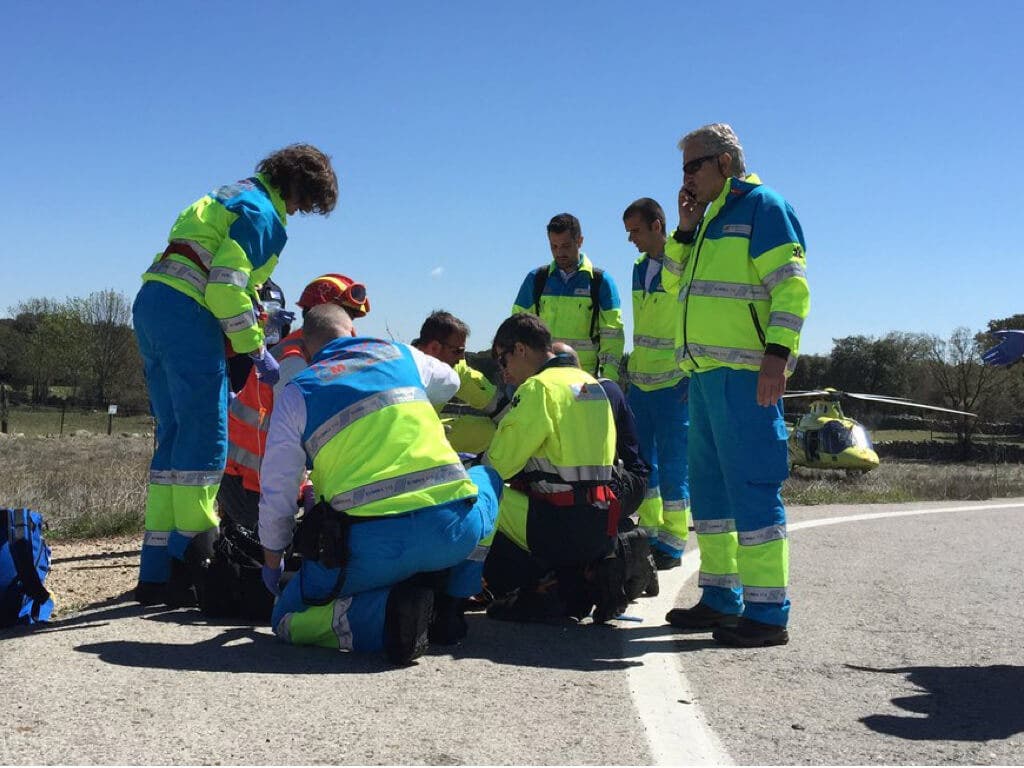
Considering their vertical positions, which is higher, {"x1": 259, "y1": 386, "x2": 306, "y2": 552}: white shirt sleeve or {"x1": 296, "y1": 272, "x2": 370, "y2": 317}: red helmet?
{"x1": 296, "y1": 272, "x2": 370, "y2": 317}: red helmet

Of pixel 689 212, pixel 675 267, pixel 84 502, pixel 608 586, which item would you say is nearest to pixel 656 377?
pixel 675 267

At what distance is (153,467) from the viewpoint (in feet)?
16.3

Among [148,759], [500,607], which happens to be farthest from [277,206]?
[148,759]

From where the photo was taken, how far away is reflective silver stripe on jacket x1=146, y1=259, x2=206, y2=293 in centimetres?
489

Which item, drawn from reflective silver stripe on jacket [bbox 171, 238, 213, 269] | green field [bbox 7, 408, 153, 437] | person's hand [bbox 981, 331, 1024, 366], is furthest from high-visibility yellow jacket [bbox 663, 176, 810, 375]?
green field [bbox 7, 408, 153, 437]

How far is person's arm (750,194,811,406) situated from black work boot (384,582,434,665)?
185 centimetres

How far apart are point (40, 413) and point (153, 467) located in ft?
187

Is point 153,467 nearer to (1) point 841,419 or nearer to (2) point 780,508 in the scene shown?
(2) point 780,508

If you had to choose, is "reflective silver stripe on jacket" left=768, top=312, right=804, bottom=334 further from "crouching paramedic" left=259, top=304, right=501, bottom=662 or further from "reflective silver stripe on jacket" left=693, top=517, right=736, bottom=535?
"crouching paramedic" left=259, top=304, right=501, bottom=662

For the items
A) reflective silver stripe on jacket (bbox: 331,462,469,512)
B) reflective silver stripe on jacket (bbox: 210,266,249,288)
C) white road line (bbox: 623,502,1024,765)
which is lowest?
white road line (bbox: 623,502,1024,765)

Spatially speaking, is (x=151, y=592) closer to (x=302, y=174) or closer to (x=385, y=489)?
(x=385, y=489)

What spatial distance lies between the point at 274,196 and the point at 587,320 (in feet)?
9.69

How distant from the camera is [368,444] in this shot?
12.7 ft

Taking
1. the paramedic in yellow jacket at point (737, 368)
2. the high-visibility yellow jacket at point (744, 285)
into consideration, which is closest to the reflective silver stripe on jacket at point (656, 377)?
the paramedic in yellow jacket at point (737, 368)
